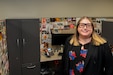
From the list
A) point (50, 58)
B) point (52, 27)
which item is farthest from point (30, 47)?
point (52, 27)

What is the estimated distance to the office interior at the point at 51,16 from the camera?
3867 millimetres

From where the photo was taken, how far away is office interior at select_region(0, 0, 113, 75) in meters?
3.87

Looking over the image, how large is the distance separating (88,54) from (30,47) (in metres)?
2.03

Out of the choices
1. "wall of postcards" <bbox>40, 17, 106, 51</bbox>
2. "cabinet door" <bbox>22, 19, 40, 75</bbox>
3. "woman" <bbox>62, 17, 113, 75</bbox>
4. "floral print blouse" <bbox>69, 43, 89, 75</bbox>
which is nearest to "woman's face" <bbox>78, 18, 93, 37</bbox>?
"woman" <bbox>62, 17, 113, 75</bbox>

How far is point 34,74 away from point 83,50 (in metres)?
2.14

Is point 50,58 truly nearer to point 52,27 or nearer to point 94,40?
point 52,27

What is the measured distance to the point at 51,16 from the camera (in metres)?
4.20

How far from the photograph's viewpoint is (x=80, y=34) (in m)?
1.91

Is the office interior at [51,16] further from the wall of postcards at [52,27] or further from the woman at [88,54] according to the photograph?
the woman at [88,54]

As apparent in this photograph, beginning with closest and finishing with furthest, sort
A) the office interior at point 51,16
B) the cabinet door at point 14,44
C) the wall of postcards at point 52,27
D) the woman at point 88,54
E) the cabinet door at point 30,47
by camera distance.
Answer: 1. the woman at point 88,54
2. the cabinet door at point 14,44
3. the cabinet door at point 30,47
4. the office interior at point 51,16
5. the wall of postcards at point 52,27

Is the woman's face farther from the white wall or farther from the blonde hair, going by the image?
the white wall

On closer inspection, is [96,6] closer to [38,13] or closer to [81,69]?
[38,13]

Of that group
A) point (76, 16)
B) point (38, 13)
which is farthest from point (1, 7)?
point (76, 16)

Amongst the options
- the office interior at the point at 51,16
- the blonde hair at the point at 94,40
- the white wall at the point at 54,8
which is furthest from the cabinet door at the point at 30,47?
the blonde hair at the point at 94,40
